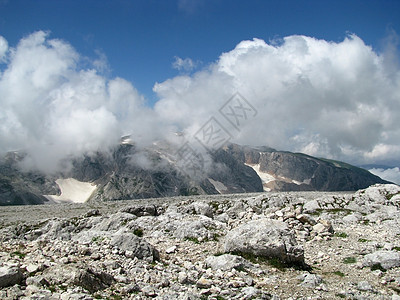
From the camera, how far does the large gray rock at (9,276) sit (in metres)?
11.9

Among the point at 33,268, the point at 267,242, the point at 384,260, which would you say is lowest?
the point at 33,268

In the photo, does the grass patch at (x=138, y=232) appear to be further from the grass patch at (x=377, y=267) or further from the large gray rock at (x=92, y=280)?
the grass patch at (x=377, y=267)

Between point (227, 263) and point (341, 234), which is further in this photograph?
point (341, 234)

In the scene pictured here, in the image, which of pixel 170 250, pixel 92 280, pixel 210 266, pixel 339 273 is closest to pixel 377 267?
pixel 339 273

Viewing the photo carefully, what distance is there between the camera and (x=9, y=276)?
12.1 meters

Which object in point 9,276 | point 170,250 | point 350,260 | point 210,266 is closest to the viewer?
point 9,276

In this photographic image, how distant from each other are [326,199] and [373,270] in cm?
4839

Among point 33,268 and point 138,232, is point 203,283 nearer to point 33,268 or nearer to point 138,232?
point 33,268

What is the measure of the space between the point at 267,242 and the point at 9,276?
49.4 feet

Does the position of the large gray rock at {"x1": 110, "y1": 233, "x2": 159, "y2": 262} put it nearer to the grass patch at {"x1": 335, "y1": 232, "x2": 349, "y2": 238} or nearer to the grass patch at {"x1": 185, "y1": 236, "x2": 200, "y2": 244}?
the grass patch at {"x1": 185, "y1": 236, "x2": 200, "y2": 244}

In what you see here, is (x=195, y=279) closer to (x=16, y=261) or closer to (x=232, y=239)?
(x=232, y=239)

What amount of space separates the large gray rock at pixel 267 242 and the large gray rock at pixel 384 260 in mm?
4676

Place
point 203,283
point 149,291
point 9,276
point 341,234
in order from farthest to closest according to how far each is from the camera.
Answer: point 341,234
point 203,283
point 149,291
point 9,276

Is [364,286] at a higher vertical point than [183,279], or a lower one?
lower
